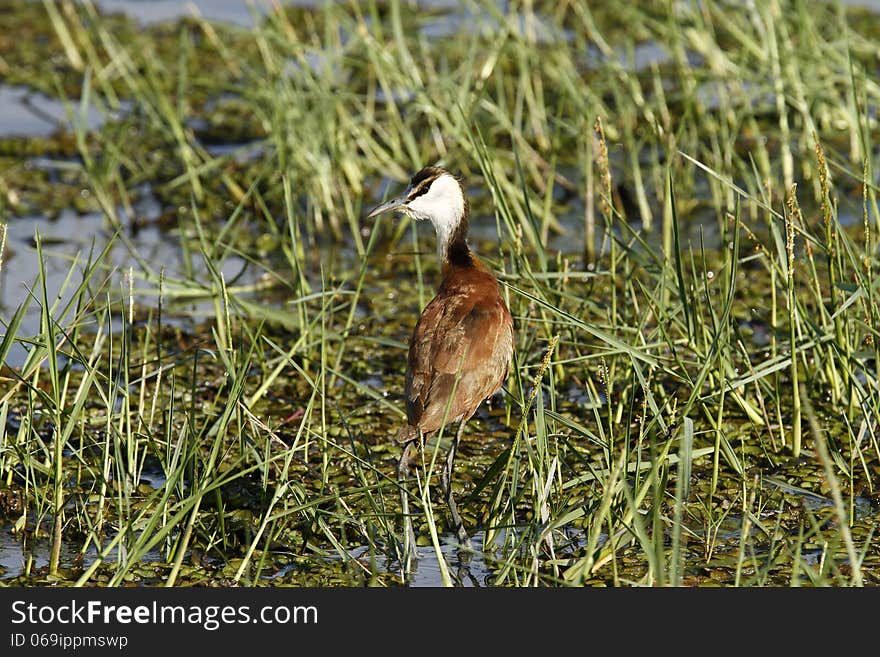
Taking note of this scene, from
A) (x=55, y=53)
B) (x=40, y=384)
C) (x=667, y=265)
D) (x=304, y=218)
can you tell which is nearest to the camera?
(x=667, y=265)

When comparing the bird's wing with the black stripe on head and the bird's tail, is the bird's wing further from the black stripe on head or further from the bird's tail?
the black stripe on head

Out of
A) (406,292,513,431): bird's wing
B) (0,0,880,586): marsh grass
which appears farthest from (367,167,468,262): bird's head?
(406,292,513,431): bird's wing

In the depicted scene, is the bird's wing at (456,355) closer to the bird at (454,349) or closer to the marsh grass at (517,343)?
the bird at (454,349)

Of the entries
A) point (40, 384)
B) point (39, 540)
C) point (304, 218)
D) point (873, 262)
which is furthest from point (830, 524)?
point (304, 218)

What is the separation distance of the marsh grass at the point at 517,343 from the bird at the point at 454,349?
0.17 metres

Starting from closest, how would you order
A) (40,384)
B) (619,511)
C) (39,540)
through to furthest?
(619,511) → (39,540) → (40,384)

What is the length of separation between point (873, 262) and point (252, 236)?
395 centimetres

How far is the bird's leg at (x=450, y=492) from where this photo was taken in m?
4.36

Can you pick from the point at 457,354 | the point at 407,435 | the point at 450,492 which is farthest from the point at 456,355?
the point at 450,492

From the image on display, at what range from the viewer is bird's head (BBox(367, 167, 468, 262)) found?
534 centimetres

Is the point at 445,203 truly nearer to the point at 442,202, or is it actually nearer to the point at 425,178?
the point at 442,202

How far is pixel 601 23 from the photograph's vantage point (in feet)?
34.0

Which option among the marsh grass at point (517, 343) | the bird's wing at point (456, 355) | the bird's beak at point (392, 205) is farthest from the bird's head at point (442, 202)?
the bird's wing at point (456, 355)

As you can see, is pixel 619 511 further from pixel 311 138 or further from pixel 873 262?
pixel 311 138
